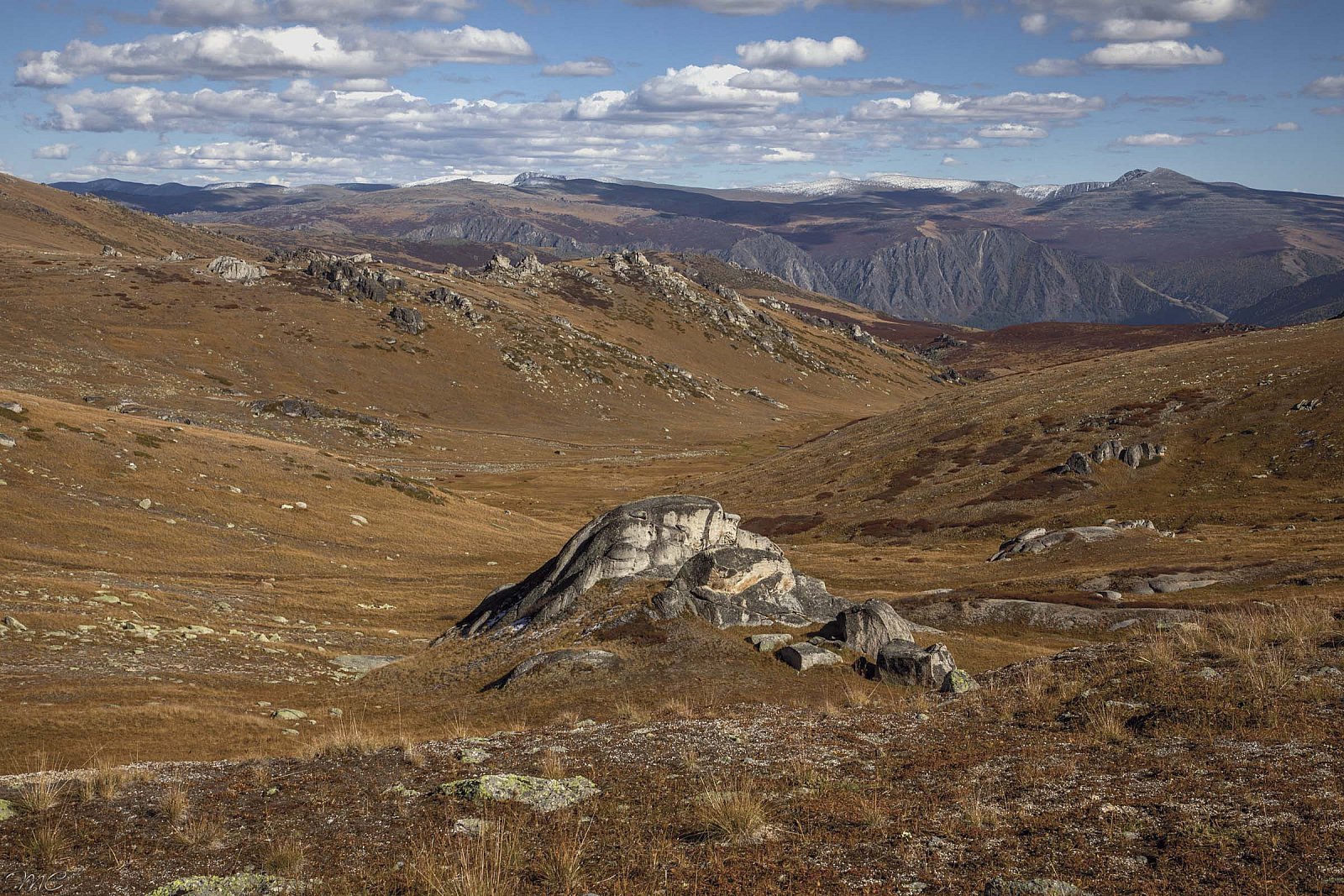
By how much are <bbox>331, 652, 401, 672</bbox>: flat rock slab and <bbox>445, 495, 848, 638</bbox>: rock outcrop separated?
12.4ft

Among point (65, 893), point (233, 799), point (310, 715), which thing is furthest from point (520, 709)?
point (65, 893)

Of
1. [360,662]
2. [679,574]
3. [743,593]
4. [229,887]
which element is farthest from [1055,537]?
[229,887]

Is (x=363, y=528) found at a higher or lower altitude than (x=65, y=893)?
lower

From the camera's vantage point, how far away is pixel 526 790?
15.1 metres

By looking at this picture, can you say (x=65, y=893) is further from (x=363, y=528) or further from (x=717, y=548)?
(x=363, y=528)

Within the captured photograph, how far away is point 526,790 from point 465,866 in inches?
195

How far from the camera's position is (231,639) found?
122ft

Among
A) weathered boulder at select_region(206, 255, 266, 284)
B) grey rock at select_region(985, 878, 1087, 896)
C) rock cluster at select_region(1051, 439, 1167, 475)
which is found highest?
weathered boulder at select_region(206, 255, 266, 284)

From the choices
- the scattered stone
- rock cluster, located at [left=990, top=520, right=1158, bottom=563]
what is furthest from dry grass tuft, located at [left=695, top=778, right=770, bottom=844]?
rock cluster, located at [left=990, top=520, right=1158, bottom=563]

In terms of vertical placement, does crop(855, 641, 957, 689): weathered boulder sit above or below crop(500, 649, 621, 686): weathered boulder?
above

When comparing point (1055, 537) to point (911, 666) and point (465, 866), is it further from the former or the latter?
point (465, 866)

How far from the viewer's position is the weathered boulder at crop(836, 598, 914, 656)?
98.8ft

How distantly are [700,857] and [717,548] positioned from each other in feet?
80.1

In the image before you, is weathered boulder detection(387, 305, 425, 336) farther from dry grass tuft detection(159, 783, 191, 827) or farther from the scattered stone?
dry grass tuft detection(159, 783, 191, 827)
